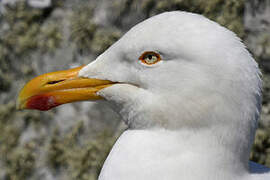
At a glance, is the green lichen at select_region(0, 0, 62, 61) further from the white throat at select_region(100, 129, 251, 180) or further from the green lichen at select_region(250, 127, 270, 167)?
the white throat at select_region(100, 129, 251, 180)

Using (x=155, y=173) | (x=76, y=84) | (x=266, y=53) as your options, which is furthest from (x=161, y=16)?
(x=266, y=53)

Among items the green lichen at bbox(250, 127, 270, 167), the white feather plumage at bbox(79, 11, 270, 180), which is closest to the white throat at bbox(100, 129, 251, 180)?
the white feather plumage at bbox(79, 11, 270, 180)

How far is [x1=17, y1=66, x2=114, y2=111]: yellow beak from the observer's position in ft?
5.33

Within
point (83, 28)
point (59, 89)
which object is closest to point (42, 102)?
point (59, 89)

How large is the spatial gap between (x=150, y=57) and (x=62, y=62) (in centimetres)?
236

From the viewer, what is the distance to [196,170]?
1382mm

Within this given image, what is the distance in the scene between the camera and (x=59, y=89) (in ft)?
5.41

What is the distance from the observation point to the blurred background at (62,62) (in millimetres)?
3537

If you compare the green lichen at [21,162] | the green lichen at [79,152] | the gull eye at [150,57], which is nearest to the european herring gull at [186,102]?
the gull eye at [150,57]

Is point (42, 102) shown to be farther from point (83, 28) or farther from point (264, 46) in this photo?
point (264, 46)

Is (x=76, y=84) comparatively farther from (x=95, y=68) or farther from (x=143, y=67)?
Answer: (x=143, y=67)

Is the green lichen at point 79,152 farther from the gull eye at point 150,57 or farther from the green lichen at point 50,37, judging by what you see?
the gull eye at point 150,57

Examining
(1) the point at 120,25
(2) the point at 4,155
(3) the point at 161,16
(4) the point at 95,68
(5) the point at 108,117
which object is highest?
(3) the point at 161,16

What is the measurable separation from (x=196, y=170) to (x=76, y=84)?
613 mm
